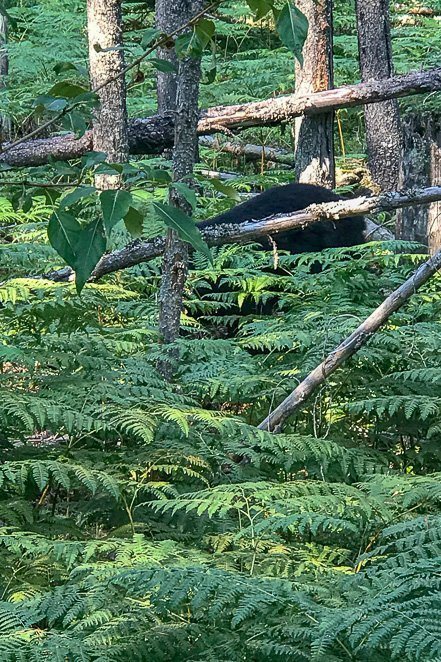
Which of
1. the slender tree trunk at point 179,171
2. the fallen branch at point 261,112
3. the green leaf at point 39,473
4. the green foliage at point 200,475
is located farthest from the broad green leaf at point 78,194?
the fallen branch at point 261,112

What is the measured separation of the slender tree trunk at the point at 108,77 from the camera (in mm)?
9102

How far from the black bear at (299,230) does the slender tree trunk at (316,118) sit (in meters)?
1.97

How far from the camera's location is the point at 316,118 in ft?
36.3

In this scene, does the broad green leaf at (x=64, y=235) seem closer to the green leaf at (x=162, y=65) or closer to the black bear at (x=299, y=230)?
the green leaf at (x=162, y=65)

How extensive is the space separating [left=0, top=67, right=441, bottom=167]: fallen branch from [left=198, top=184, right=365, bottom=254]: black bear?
1898 mm

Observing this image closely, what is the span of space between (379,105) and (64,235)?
11.0m

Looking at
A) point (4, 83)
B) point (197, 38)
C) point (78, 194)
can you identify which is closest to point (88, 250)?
point (78, 194)

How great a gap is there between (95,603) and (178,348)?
2.45m

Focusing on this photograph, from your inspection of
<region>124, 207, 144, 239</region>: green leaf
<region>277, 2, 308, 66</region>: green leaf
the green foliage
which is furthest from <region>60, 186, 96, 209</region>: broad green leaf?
<region>277, 2, 308, 66</region>: green leaf

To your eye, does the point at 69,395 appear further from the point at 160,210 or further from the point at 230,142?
the point at 230,142

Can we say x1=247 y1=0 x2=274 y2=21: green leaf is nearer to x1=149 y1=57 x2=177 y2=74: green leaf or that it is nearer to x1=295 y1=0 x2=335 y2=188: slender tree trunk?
x1=149 y1=57 x2=177 y2=74: green leaf

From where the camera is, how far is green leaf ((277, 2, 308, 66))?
2.36 metres

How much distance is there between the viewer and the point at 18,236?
7340 mm

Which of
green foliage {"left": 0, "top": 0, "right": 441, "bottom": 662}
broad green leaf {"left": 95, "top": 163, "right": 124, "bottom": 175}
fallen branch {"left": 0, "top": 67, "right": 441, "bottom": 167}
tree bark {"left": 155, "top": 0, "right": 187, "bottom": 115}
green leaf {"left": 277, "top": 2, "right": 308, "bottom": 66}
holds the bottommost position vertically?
green foliage {"left": 0, "top": 0, "right": 441, "bottom": 662}
